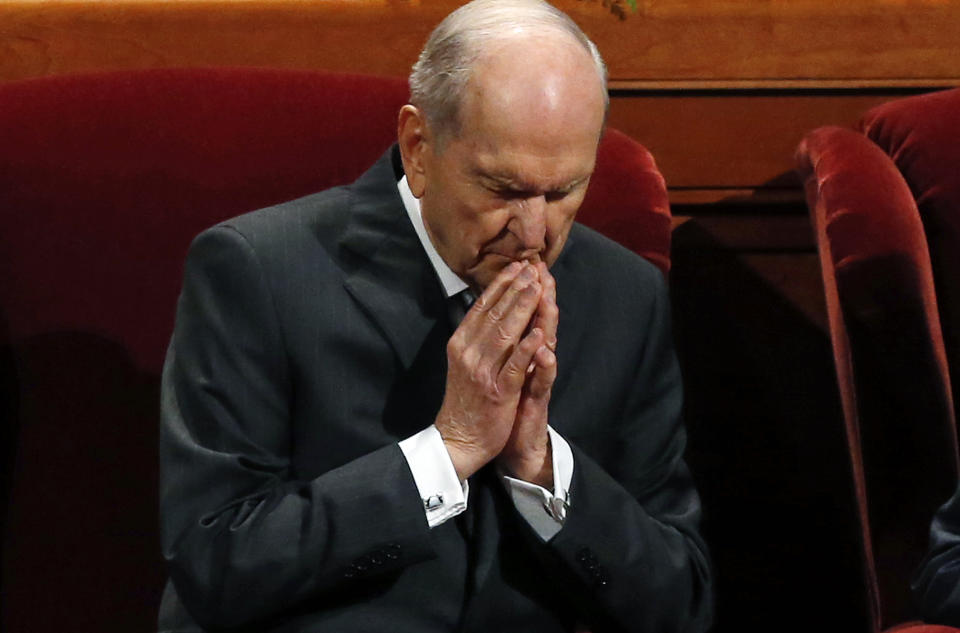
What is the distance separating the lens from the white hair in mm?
1205

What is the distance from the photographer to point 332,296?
4.27 ft

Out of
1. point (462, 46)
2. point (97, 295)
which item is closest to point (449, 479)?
point (462, 46)

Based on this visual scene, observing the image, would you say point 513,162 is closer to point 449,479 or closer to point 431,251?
point 431,251

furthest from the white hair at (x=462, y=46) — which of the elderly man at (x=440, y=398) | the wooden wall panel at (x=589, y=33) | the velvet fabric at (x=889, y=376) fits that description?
the wooden wall panel at (x=589, y=33)

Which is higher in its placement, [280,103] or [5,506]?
[280,103]

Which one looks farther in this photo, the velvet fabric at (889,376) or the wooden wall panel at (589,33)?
the wooden wall panel at (589,33)

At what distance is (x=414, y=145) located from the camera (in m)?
1.27

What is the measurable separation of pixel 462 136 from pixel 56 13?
0.78 metres

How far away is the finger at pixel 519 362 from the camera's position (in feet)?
3.97

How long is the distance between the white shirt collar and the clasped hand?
0.08 m

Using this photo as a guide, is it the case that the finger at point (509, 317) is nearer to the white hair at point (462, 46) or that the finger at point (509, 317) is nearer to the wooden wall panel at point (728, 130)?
the white hair at point (462, 46)

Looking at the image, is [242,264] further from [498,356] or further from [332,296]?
[498,356]

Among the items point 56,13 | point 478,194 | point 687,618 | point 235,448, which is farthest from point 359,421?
point 56,13

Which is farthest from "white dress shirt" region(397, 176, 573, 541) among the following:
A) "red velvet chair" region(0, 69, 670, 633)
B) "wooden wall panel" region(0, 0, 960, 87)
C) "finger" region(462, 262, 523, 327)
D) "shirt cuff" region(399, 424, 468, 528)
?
"wooden wall panel" region(0, 0, 960, 87)
